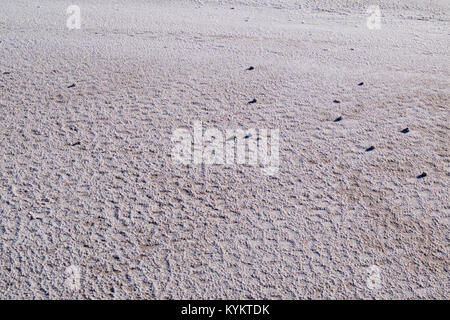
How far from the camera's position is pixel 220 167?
4.30m

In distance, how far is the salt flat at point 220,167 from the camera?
3277 mm

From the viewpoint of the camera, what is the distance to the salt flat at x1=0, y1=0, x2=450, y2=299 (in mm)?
3277

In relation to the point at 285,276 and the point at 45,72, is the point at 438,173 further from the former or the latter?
the point at 45,72

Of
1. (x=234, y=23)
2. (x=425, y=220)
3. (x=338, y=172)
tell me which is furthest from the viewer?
(x=234, y=23)

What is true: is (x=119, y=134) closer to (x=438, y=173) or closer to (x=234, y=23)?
(x=438, y=173)

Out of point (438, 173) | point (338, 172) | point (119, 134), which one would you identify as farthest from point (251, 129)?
point (438, 173)

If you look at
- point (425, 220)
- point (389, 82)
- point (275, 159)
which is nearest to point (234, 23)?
point (389, 82)

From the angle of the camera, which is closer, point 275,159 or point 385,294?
point 385,294

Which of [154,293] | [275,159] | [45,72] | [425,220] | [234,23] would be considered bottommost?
[154,293]

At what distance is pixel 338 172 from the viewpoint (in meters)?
4.25

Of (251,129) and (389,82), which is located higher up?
(389,82)

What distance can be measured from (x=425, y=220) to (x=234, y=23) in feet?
15.7

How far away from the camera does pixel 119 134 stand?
183 inches

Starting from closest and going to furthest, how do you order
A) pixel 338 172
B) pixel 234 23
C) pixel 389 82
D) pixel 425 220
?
1. pixel 425 220
2. pixel 338 172
3. pixel 389 82
4. pixel 234 23
